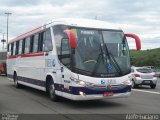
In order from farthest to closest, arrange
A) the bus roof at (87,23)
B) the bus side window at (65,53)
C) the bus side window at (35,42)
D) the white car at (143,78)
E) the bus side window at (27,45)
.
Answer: the white car at (143,78), the bus side window at (27,45), the bus side window at (35,42), the bus roof at (87,23), the bus side window at (65,53)

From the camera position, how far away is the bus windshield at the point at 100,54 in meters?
13.1

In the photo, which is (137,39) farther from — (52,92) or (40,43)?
(40,43)

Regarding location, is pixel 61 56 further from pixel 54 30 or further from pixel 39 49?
pixel 39 49

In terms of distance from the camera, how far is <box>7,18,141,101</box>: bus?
42.5ft

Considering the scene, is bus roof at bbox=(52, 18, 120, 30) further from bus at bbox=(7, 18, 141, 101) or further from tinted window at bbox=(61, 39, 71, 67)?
tinted window at bbox=(61, 39, 71, 67)

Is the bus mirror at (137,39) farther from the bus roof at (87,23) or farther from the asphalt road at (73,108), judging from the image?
the asphalt road at (73,108)

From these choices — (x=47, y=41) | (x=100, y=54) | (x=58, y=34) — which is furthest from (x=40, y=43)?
(x=100, y=54)

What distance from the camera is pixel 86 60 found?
1316cm

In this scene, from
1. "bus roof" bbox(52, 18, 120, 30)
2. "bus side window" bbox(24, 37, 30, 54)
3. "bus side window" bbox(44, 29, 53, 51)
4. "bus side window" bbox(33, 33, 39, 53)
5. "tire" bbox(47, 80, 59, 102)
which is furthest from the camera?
"bus side window" bbox(24, 37, 30, 54)

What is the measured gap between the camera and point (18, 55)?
21.9 m

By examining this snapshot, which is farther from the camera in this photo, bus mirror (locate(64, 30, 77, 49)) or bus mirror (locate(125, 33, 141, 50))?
bus mirror (locate(125, 33, 141, 50))

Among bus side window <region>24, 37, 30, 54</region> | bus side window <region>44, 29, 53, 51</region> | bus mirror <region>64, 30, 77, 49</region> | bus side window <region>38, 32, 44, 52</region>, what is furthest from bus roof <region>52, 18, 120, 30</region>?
bus side window <region>24, 37, 30, 54</region>

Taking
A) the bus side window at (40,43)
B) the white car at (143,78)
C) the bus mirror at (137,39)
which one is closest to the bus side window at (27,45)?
the bus side window at (40,43)

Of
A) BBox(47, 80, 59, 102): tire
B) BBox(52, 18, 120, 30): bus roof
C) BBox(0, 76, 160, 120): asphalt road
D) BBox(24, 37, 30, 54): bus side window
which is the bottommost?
BBox(0, 76, 160, 120): asphalt road
